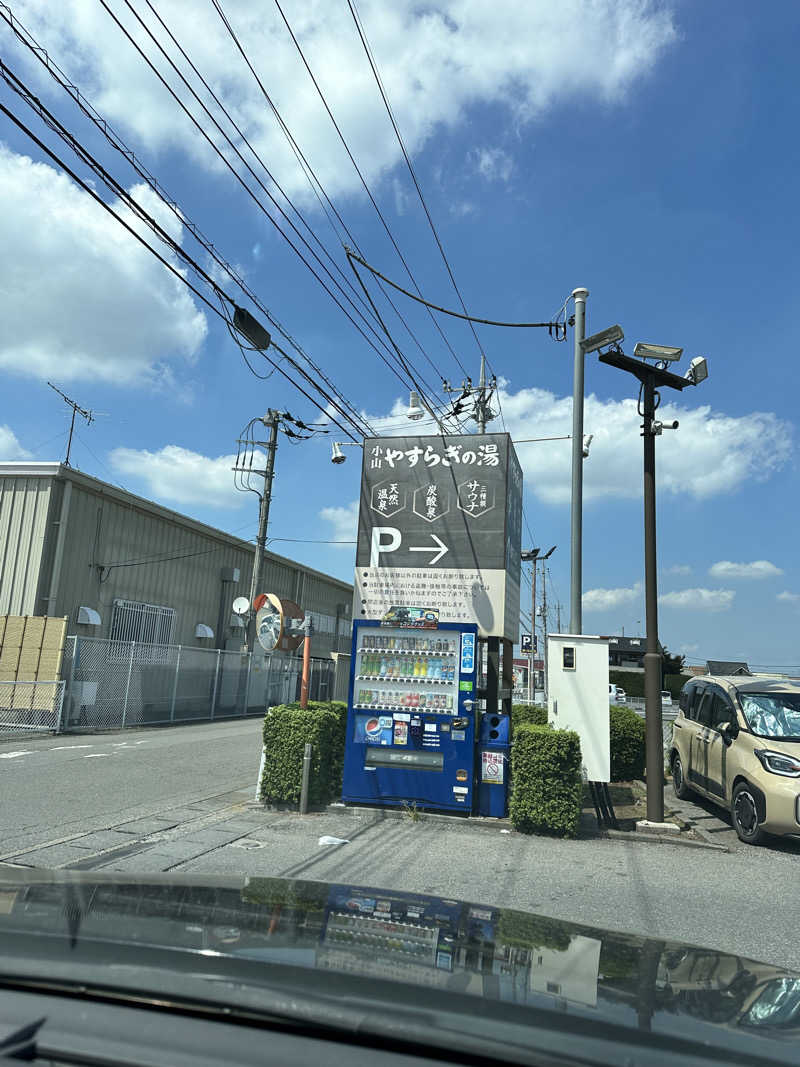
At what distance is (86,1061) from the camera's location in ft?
4.84

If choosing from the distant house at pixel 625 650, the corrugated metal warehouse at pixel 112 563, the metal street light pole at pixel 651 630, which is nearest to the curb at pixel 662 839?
the metal street light pole at pixel 651 630

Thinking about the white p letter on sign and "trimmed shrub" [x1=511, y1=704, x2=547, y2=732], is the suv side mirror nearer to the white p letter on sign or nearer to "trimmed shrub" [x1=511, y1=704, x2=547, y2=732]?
"trimmed shrub" [x1=511, y1=704, x2=547, y2=732]

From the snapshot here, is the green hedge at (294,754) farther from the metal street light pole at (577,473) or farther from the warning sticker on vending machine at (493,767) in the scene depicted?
the metal street light pole at (577,473)

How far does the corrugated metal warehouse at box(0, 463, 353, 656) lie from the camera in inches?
788

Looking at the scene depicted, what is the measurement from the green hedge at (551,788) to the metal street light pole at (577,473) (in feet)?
12.9

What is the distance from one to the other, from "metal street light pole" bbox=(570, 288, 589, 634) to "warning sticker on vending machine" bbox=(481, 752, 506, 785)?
3.71m

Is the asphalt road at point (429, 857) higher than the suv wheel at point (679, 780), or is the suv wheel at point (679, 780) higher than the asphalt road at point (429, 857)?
the suv wheel at point (679, 780)

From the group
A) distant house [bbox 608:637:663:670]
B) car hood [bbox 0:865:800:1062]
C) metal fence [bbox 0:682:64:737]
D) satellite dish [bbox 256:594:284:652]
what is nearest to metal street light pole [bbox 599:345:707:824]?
satellite dish [bbox 256:594:284:652]

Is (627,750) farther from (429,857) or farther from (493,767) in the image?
(429,857)

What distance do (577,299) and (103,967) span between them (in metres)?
13.4

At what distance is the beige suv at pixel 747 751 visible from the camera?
8.08 m

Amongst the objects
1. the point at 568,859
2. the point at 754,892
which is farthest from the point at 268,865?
the point at 754,892

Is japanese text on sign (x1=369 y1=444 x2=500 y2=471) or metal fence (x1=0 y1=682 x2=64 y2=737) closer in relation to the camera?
japanese text on sign (x1=369 y1=444 x2=500 y2=471)

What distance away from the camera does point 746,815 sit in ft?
28.0
